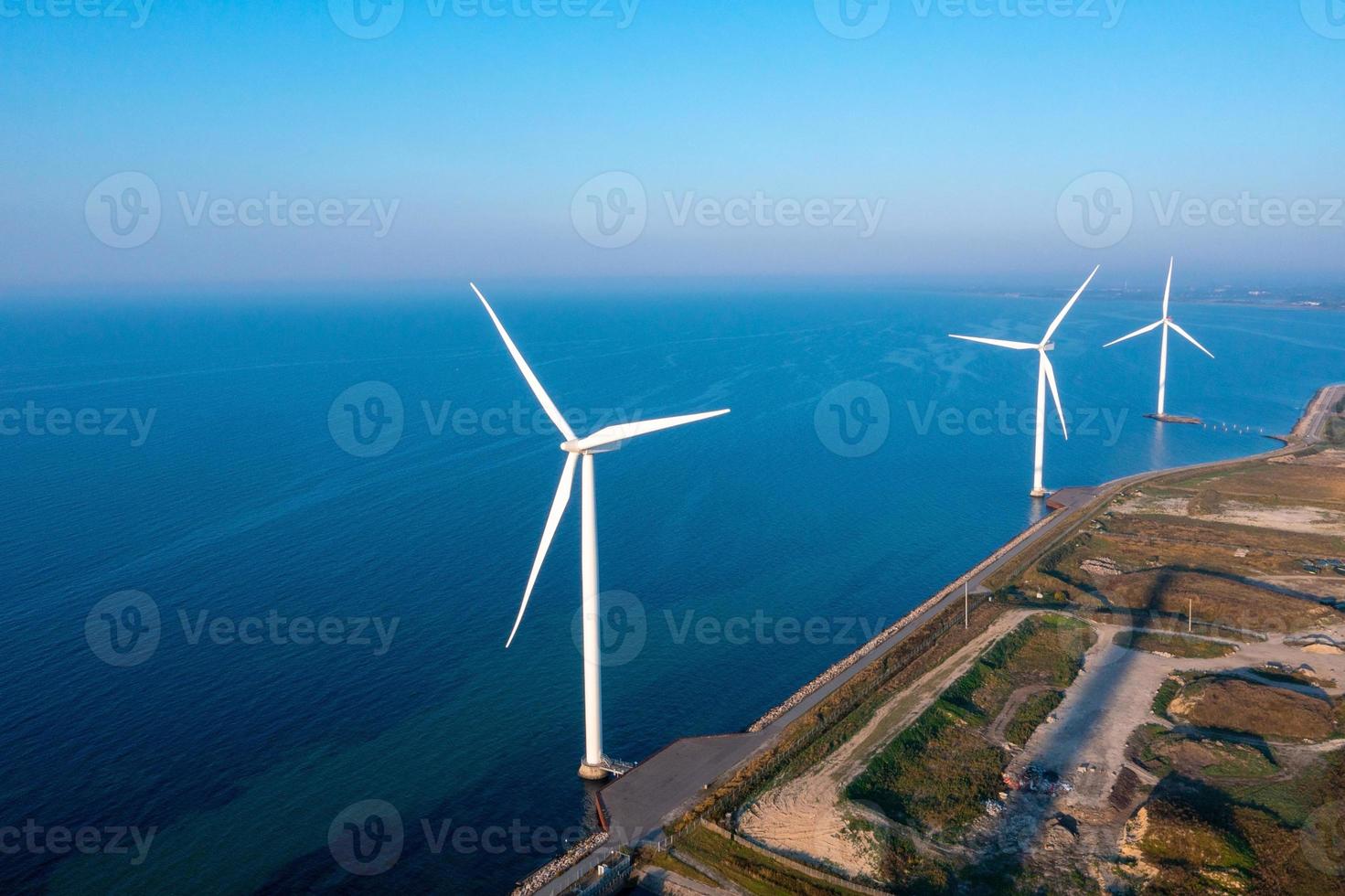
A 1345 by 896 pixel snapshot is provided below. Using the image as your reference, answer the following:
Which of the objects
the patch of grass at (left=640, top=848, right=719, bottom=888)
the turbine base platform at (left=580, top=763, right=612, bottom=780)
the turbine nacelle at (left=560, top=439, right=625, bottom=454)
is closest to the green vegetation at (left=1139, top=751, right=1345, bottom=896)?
the patch of grass at (left=640, top=848, right=719, bottom=888)

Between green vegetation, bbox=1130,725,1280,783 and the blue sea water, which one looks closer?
the blue sea water

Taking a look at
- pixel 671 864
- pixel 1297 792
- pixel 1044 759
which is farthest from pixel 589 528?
pixel 1297 792

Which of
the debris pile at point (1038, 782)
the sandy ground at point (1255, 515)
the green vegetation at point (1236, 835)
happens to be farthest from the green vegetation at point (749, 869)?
the sandy ground at point (1255, 515)

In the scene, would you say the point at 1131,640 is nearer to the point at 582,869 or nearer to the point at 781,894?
the point at 781,894

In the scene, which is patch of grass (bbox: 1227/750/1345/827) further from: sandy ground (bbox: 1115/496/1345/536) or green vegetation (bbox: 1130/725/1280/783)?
sandy ground (bbox: 1115/496/1345/536)

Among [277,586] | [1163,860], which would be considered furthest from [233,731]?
[1163,860]

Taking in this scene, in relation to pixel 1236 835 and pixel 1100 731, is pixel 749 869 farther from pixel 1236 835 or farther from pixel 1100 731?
pixel 1100 731
